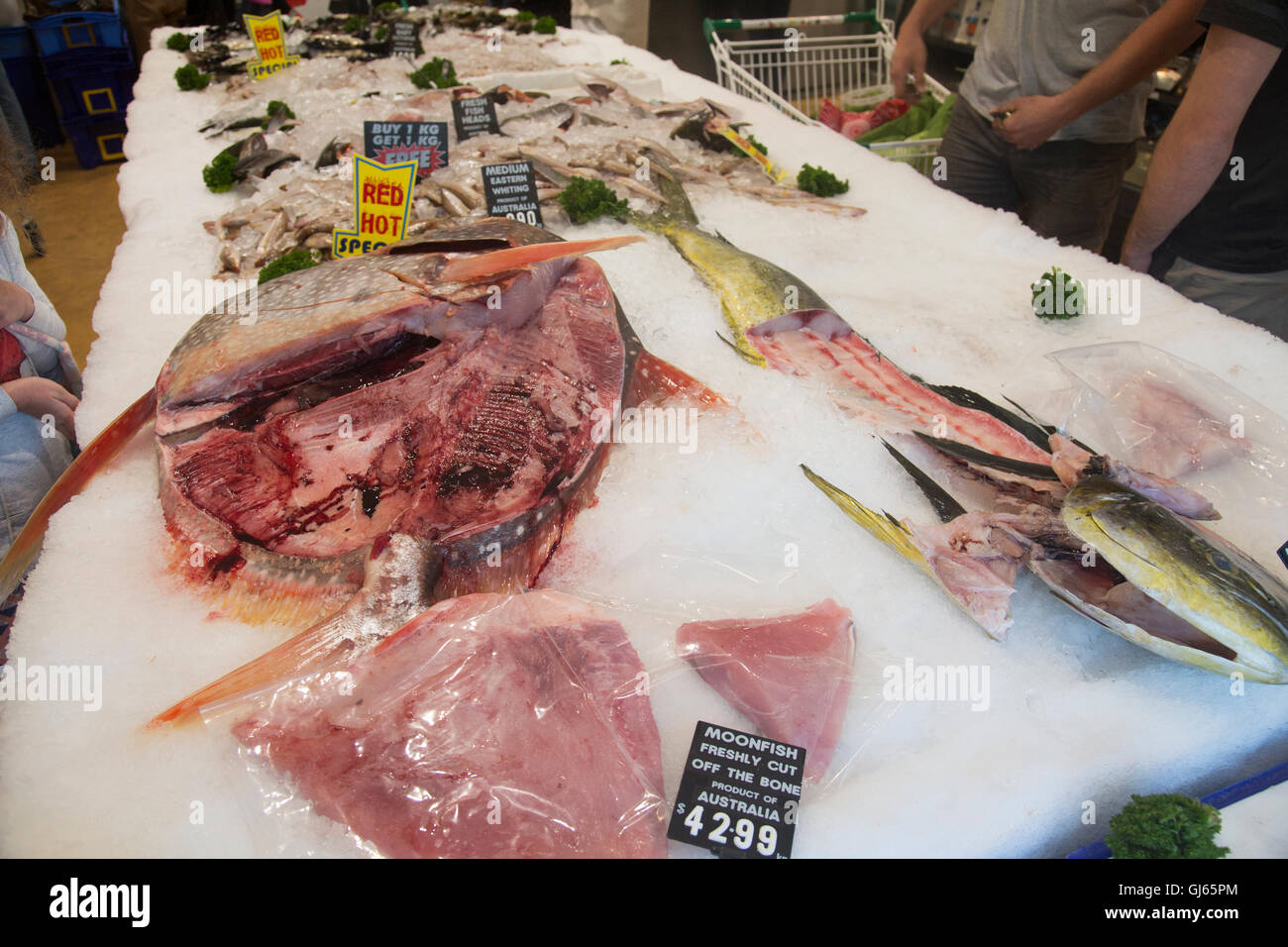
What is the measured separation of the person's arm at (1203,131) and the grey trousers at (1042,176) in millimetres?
870

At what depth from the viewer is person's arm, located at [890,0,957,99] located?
4191 millimetres

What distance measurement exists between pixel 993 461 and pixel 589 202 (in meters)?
1.87

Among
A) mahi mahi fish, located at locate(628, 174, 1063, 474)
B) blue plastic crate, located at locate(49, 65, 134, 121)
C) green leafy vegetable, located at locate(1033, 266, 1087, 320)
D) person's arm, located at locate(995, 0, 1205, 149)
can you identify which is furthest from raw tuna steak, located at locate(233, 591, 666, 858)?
blue plastic crate, located at locate(49, 65, 134, 121)

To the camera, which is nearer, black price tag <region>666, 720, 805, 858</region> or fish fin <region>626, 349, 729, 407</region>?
black price tag <region>666, 720, 805, 858</region>

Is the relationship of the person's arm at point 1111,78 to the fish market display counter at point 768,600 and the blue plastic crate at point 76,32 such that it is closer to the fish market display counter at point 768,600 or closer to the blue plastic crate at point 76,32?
the fish market display counter at point 768,600

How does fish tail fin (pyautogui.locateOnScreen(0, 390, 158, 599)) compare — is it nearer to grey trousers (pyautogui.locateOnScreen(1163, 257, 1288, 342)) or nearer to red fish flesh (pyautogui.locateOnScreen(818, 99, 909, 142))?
grey trousers (pyautogui.locateOnScreen(1163, 257, 1288, 342))

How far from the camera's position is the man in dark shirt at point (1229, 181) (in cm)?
219

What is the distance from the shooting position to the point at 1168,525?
1.47 metres

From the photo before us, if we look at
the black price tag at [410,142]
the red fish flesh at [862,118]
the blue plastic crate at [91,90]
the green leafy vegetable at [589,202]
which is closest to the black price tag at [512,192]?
the green leafy vegetable at [589,202]

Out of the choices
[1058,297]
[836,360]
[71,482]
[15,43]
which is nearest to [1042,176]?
[1058,297]

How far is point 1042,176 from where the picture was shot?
3.62 meters

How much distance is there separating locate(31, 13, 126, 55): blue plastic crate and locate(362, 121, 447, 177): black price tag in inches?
218

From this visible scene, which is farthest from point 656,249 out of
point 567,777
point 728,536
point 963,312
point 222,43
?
point 222,43

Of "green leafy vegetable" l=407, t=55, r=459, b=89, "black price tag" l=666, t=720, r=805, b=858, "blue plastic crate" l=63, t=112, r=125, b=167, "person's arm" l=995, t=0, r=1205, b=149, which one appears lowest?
"blue plastic crate" l=63, t=112, r=125, b=167
